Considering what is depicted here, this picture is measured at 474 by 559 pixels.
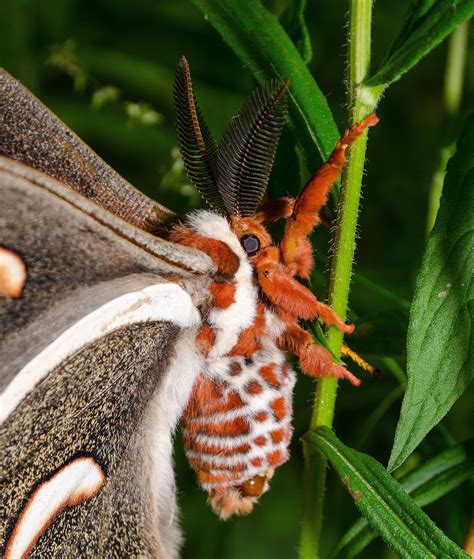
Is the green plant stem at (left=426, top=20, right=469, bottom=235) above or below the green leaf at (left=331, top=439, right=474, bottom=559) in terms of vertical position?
above

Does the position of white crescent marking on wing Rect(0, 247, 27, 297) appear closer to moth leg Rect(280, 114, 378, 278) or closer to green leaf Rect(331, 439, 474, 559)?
moth leg Rect(280, 114, 378, 278)

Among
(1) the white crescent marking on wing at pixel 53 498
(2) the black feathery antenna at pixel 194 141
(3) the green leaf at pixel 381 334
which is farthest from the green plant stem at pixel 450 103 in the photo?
(1) the white crescent marking on wing at pixel 53 498

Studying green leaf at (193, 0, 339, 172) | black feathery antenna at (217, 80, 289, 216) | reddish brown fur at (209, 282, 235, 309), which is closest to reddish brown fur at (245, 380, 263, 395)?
reddish brown fur at (209, 282, 235, 309)

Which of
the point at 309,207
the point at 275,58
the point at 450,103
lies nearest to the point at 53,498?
the point at 309,207

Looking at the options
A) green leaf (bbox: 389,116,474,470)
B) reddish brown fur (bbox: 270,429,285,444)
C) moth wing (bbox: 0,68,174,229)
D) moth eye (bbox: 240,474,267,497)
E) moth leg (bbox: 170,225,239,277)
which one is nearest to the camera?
green leaf (bbox: 389,116,474,470)

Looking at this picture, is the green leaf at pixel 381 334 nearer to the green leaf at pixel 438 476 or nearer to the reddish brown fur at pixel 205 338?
the green leaf at pixel 438 476

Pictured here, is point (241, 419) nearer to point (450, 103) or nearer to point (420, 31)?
point (420, 31)
